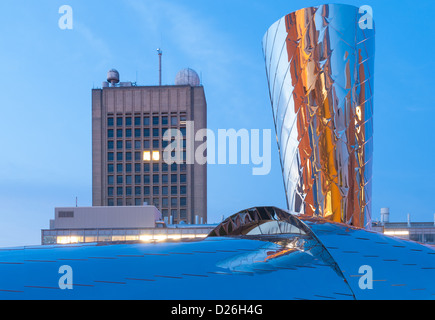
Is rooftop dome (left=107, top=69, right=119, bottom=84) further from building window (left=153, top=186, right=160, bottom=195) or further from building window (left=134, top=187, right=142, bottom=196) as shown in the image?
building window (left=153, top=186, right=160, bottom=195)

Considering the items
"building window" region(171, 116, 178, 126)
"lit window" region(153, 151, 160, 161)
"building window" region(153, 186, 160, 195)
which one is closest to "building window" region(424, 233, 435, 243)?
"building window" region(153, 186, 160, 195)

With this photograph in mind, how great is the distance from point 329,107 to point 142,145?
74998 mm

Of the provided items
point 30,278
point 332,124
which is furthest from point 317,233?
point 332,124

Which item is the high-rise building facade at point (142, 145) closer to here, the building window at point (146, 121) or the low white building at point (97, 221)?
the building window at point (146, 121)

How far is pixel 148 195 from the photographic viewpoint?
296ft

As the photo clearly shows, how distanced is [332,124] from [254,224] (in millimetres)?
12015

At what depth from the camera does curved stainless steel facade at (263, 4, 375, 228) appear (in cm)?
1986

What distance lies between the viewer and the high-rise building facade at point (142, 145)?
296ft

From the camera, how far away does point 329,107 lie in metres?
20.0

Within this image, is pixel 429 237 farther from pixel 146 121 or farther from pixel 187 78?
pixel 187 78

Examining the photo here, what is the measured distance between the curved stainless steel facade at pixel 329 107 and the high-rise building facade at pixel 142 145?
7004 cm
